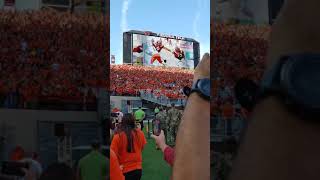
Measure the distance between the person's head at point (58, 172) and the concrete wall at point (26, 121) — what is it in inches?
3.9

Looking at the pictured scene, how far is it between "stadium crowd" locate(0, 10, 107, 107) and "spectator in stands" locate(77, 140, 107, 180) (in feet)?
0.65

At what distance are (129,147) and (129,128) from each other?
8.0 inches

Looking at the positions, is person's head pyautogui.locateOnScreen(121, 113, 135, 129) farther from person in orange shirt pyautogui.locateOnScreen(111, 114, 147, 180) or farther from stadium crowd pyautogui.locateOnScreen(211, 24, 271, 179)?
stadium crowd pyautogui.locateOnScreen(211, 24, 271, 179)

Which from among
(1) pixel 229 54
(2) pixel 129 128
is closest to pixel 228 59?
(1) pixel 229 54

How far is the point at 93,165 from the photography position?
133 cm

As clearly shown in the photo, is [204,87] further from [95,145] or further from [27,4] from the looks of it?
[27,4]

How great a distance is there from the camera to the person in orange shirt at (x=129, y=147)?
9.55 feet

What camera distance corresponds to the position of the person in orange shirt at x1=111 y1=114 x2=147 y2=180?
9.55ft

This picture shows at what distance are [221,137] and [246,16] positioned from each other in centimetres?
48

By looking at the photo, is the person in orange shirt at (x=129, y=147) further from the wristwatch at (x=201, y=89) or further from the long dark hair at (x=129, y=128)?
the wristwatch at (x=201, y=89)

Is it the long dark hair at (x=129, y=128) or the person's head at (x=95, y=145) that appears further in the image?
the long dark hair at (x=129, y=128)

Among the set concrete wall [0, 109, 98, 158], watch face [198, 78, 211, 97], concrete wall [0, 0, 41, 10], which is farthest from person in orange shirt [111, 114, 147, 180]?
watch face [198, 78, 211, 97]

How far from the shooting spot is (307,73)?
0.94ft

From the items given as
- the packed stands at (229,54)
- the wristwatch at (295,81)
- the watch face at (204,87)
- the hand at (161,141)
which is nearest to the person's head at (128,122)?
the hand at (161,141)
